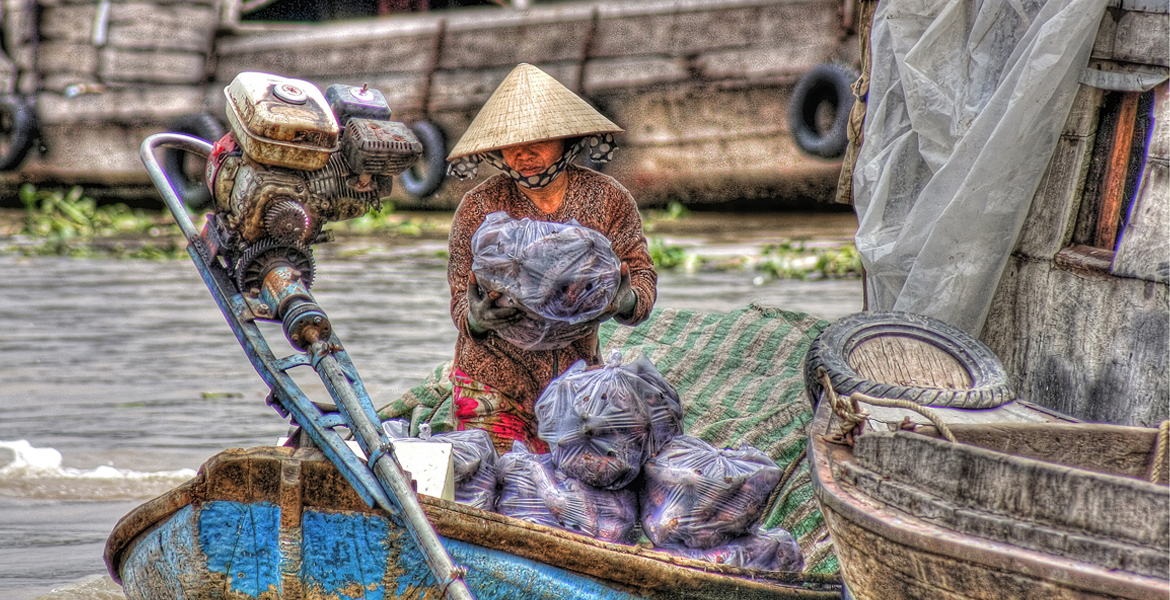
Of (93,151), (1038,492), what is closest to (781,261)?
(1038,492)

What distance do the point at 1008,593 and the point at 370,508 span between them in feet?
4.23

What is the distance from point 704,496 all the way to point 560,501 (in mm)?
370

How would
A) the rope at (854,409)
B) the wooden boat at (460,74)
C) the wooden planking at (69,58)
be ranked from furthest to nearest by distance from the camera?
the wooden planking at (69,58)
the wooden boat at (460,74)
the rope at (854,409)

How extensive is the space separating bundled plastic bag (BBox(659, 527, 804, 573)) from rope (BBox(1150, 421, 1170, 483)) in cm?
94

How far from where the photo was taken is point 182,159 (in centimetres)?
1404

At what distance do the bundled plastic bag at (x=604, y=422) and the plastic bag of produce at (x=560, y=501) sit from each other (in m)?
0.04

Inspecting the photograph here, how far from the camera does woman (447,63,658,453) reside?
3391 mm

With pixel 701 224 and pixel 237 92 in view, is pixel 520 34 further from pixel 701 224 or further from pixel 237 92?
pixel 237 92

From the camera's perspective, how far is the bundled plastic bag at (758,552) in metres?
2.94

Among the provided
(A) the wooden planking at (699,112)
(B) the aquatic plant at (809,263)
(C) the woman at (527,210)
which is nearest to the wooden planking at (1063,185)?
(C) the woman at (527,210)

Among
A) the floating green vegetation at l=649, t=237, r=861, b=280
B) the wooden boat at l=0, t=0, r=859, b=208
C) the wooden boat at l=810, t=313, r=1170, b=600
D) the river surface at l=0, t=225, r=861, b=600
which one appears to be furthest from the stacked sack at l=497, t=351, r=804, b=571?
the wooden boat at l=0, t=0, r=859, b=208

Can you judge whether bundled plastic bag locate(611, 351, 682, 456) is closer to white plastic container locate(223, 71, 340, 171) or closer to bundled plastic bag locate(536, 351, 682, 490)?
bundled plastic bag locate(536, 351, 682, 490)

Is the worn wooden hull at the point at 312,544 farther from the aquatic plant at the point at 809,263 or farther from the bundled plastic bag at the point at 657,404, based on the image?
the aquatic plant at the point at 809,263

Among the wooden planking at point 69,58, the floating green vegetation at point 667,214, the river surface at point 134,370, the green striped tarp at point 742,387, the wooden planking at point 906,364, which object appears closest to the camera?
the wooden planking at point 906,364
